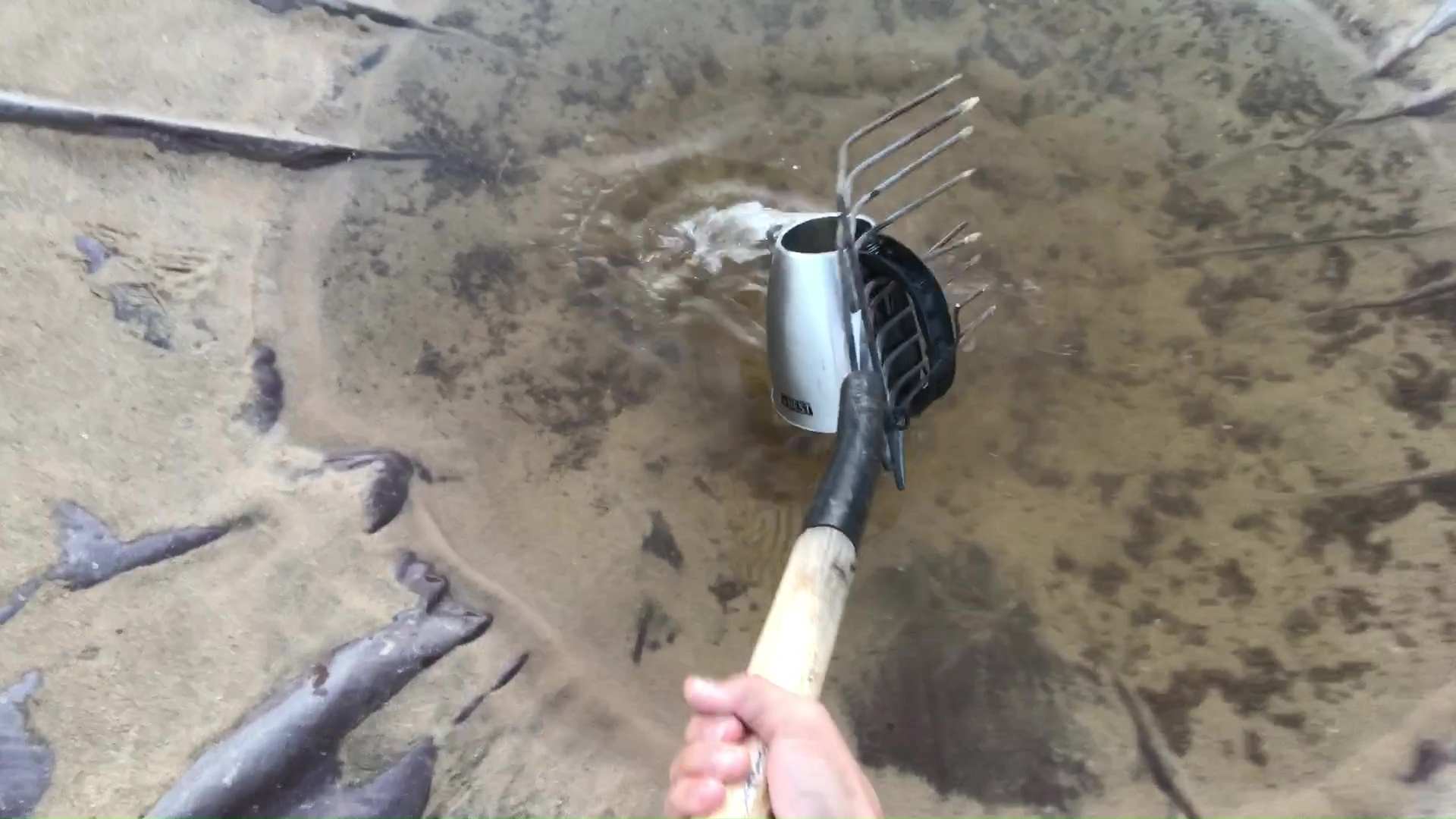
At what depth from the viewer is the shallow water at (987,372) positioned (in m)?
0.67

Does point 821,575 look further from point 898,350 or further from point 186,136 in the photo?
point 186,136

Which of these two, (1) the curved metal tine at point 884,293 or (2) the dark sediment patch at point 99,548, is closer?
(2) the dark sediment patch at point 99,548

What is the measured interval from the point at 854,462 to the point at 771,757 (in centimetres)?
22

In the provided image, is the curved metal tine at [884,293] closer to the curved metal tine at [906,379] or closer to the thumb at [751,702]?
the curved metal tine at [906,379]

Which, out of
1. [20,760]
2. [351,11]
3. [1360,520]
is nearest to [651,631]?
[20,760]

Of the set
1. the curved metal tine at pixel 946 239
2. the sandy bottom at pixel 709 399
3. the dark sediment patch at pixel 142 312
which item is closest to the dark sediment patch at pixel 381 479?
the sandy bottom at pixel 709 399

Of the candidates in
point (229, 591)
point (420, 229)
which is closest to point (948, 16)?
point (420, 229)

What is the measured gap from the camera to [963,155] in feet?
3.19

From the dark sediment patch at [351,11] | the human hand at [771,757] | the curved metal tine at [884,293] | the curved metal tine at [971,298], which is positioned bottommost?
the human hand at [771,757]

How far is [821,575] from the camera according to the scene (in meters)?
0.57

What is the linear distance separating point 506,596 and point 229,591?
0.63ft

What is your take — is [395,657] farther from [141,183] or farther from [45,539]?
[141,183]

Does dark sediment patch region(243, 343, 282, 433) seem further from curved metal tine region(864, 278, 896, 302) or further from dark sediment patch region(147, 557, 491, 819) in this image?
curved metal tine region(864, 278, 896, 302)

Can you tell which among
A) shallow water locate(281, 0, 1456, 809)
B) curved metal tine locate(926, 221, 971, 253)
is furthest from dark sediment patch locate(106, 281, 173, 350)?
curved metal tine locate(926, 221, 971, 253)
